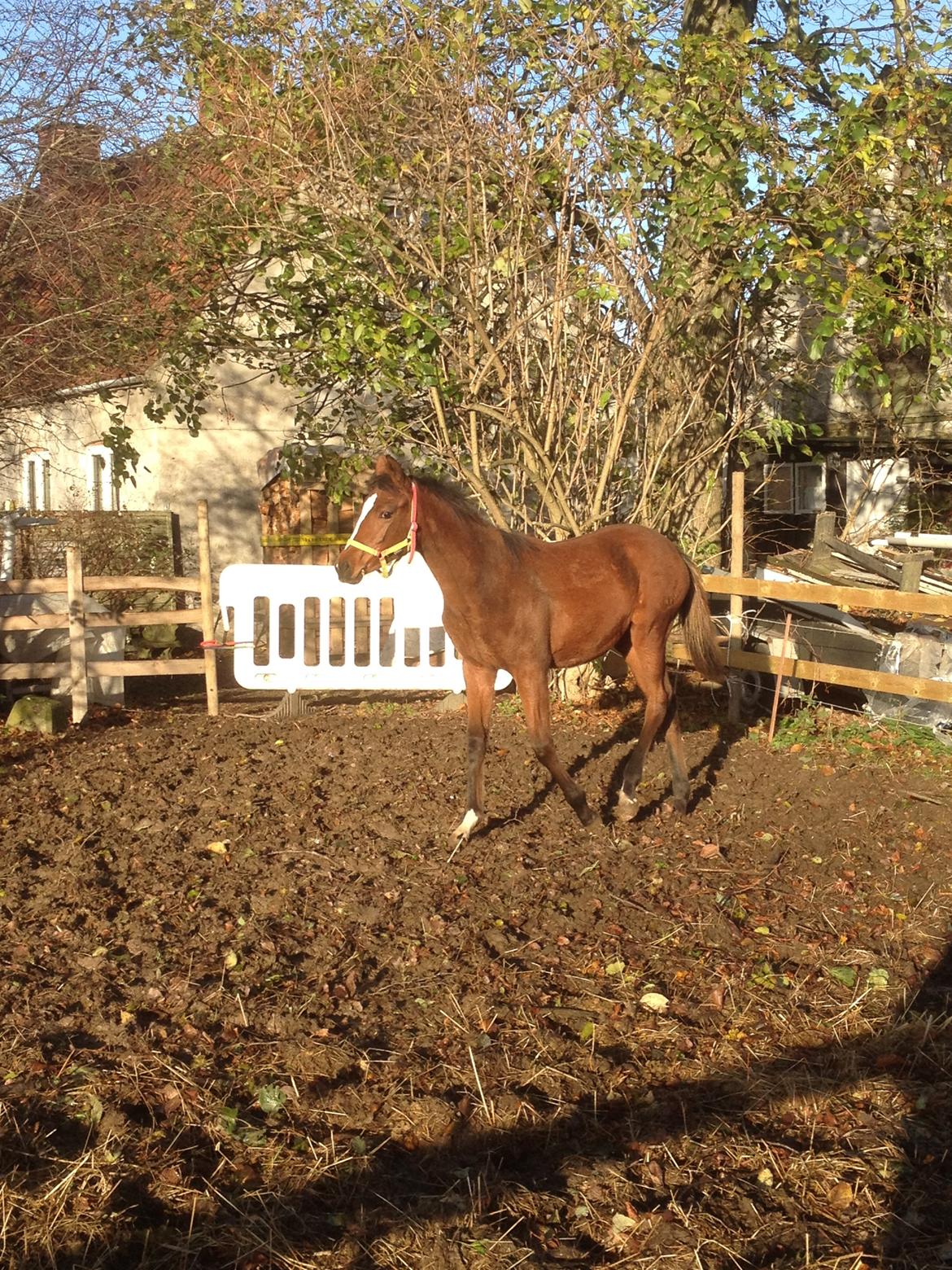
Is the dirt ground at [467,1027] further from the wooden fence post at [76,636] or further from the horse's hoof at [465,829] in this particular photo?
the wooden fence post at [76,636]

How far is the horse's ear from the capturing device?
613 cm

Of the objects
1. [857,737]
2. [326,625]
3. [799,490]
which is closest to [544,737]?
[857,737]

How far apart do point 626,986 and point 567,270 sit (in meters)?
6.24

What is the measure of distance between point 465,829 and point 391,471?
6.33 ft

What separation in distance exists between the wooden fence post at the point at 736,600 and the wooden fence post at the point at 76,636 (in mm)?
5445

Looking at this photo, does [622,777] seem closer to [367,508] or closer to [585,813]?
[585,813]

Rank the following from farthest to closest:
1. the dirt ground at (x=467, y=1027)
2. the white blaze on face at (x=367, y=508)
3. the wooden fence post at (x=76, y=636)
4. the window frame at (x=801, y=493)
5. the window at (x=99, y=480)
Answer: the window frame at (x=801, y=493) → the window at (x=99, y=480) → the wooden fence post at (x=76, y=636) → the white blaze on face at (x=367, y=508) → the dirt ground at (x=467, y=1027)

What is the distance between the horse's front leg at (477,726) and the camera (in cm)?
657

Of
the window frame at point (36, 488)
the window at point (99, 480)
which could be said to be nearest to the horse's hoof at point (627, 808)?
the window at point (99, 480)

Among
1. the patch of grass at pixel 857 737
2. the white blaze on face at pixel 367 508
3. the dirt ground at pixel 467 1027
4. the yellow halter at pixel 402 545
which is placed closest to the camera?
the dirt ground at pixel 467 1027

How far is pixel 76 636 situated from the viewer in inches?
401

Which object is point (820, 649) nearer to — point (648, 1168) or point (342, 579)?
point (342, 579)

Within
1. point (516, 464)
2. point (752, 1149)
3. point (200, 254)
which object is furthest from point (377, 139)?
point (752, 1149)

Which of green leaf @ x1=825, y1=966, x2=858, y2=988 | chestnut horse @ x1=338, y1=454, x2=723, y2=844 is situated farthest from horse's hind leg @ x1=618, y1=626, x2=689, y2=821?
green leaf @ x1=825, y1=966, x2=858, y2=988
